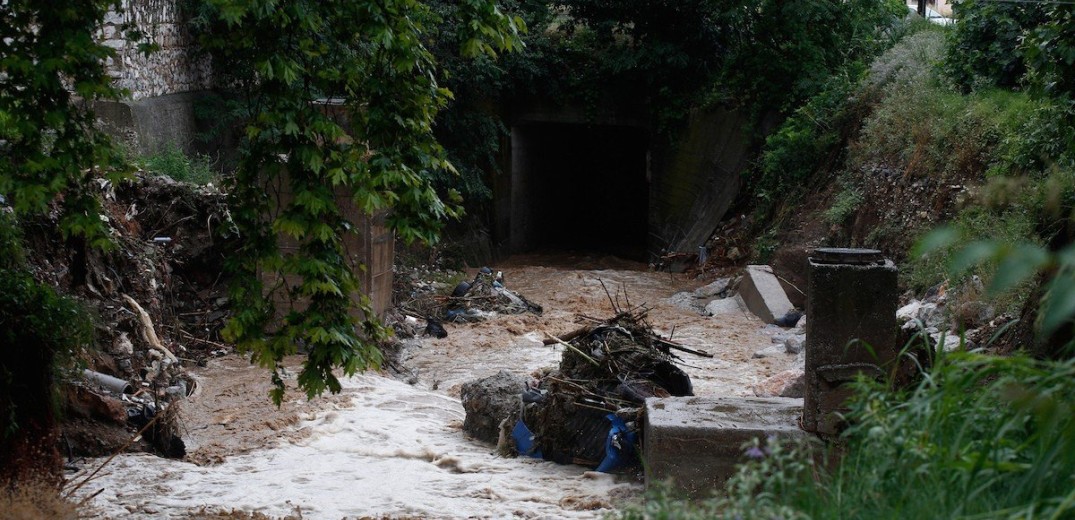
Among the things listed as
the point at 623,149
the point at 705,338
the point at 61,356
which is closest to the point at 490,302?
the point at 705,338

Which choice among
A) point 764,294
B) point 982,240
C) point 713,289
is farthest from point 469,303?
point 982,240

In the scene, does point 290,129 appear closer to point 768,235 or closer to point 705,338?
point 705,338

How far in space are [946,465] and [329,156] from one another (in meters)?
3.74

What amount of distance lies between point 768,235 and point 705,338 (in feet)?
12.4

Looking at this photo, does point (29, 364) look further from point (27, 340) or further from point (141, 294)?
point (141, 294)

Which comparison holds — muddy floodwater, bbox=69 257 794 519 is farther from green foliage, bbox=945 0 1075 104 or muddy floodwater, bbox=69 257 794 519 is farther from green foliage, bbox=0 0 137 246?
green foliage, bbox=945 0 1075 104

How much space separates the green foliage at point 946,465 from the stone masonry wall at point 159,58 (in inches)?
456

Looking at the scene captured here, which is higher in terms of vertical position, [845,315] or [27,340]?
[845,315]

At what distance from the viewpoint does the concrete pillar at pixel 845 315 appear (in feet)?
17.7

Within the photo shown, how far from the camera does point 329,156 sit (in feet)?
18.0

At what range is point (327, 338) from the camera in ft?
16.3

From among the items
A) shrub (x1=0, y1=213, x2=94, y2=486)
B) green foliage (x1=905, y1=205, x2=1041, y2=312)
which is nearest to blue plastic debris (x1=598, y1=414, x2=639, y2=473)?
green foliage (x1=905, y1=205, x2=1041, y2=312)

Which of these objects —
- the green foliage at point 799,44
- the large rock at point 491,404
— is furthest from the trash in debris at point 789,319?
the green foliage at point 799,44

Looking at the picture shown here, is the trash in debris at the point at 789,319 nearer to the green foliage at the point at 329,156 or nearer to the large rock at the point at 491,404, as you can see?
the large rock at the point at 491,404
